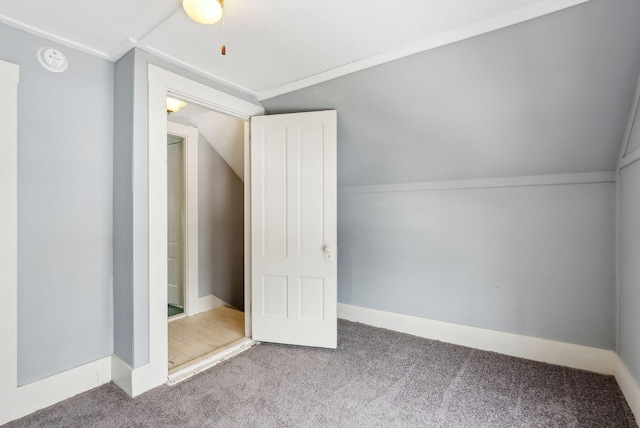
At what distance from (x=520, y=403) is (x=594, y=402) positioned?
1.44 ft

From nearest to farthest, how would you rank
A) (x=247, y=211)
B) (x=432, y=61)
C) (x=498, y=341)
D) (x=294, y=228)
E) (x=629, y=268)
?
(x=629, y=268)
(x=432, y=61)
(x=498, y=341)
(x=294, y=228)
(x=247, y=211)

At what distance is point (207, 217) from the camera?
11.7ft

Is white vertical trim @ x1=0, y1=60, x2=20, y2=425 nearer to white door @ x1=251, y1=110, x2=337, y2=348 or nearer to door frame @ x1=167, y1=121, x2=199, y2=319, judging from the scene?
white door @ x1=251, y1=110, x2=337, y2=348

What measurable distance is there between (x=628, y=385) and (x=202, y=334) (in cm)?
318

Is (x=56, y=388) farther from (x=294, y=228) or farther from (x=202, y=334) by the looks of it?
(x=294, y=228)

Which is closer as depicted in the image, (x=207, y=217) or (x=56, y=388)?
(x=56, y=388)

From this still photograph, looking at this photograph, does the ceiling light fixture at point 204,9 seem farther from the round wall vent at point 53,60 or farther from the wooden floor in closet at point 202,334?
the wooden floor in closet at point 202,334

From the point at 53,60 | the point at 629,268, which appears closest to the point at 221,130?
the point at 53,60

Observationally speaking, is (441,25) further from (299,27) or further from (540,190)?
(540,190)

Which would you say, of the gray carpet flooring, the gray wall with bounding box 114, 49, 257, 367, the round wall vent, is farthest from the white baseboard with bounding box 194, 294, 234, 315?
the round wall vent

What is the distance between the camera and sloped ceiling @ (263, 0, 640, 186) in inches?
62.1

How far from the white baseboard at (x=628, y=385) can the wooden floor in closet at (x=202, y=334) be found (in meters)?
2.75

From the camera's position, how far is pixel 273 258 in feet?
8.54

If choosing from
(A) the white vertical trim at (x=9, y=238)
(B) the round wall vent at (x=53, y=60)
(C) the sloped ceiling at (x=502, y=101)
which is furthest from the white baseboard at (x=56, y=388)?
(C) the sloped ceiling at (x=502, y=101)
